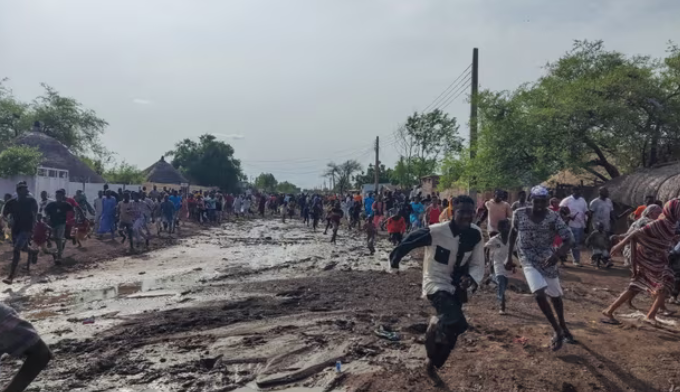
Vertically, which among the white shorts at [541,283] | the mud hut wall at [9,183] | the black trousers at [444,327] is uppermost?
the mud hut wall at [9,183]

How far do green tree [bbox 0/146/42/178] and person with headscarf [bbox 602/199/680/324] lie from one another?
20518mm

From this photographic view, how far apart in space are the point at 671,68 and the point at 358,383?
1617cm

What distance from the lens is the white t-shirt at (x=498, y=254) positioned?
8398mm

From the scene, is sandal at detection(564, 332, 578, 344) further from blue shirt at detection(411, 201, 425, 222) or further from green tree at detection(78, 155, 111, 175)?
green tree at detection(78, 155, 111, 175)

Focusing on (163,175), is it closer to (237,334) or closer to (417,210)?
(417,210)

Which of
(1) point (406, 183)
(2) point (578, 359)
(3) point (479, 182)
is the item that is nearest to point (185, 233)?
(3) point (479, 182)

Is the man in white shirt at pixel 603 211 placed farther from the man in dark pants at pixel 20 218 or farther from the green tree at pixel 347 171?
the green tree at pixel 347 171

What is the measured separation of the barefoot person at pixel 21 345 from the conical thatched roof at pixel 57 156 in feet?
99.1

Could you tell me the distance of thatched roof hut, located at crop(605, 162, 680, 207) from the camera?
14016 millimetres

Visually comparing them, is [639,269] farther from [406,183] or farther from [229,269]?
[406,183]

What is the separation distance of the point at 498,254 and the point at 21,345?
22.3 feet

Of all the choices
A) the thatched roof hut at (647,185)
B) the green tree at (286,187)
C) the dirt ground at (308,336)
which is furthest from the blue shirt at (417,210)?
the green tree at (286,187)

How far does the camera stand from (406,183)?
4784 cm

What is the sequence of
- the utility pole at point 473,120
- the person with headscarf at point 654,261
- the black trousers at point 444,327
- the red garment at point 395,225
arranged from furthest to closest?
the utility pole at point 473,120, the red garment at point 395,225, the person with headscarf at point 654,261, the black trousers at point 444,327
